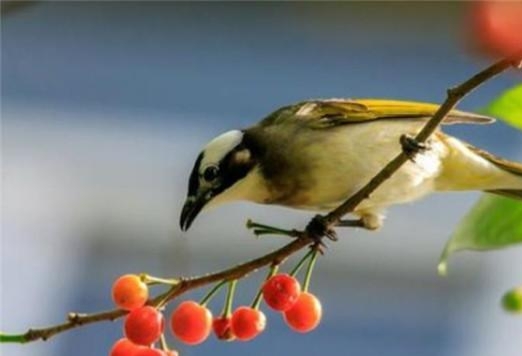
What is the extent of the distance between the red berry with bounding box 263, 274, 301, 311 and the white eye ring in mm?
738

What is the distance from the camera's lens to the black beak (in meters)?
2.30

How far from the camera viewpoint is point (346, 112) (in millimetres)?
Result: 2703

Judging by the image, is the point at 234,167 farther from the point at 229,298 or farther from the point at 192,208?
the point at 229,298

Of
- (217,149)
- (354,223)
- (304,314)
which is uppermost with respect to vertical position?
(217,149)

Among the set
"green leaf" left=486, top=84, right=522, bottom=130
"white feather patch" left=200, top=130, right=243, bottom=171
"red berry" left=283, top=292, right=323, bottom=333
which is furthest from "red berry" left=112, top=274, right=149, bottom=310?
"white feather patch" left=200, top=130, right=243, bottom=171

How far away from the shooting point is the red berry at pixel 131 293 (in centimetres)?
162

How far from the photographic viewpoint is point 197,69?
920 cm

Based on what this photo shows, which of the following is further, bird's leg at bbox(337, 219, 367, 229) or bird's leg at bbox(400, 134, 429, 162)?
bird's leg at bbox(337, 219, 367, 229)

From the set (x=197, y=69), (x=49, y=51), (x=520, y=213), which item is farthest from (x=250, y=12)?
(x=520, y=213)

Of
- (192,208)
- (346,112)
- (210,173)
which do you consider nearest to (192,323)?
(192,208)

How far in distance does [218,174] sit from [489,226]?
0.98 metres

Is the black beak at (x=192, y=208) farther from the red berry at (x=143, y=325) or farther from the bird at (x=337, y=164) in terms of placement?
the red berry at (x=143, y=325)

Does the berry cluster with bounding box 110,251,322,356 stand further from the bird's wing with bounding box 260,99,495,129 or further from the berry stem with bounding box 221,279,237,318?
the bird's wing with bounding box 260,99,495,129

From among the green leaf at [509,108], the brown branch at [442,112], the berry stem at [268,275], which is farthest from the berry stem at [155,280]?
the green leaf at [509,108]
